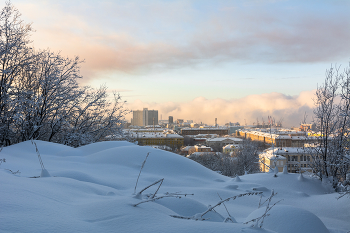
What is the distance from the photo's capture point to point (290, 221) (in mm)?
3223

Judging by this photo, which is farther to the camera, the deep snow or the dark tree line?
the dark tree line

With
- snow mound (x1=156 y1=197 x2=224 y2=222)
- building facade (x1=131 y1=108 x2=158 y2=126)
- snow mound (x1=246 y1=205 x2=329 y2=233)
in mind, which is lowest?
snow mound (x1=246 y1=205 x2=329 y2=233)

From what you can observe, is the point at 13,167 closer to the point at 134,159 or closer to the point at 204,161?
the point at 134,159

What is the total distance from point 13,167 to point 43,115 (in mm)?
9566

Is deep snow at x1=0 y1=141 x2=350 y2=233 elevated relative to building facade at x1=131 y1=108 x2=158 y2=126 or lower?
lower

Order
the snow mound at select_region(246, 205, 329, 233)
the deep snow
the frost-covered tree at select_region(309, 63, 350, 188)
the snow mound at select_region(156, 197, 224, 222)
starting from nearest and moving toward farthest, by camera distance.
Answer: the deep snow, the snow mound at select_region(246, 205, 329, 233), the snow mound at select_region(156, 197, 224, 222), the frost-covered tree at select_region(309, 63, 350, 188)

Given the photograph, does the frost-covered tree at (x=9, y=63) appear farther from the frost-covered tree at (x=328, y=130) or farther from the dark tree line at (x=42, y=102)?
the frost-covered tree at (x=328, y=130)

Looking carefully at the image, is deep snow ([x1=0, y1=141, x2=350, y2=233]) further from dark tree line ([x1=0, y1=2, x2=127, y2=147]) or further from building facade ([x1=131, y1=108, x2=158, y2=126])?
building facade ([x1=131, y1=108, x2=158, y2=126])

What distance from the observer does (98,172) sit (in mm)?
6156

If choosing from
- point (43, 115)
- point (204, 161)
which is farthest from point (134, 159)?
point (204, 161)

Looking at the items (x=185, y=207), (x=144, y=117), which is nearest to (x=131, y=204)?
(x=185, y=207)

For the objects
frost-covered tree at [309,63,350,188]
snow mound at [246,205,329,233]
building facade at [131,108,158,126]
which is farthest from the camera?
building facade at [131,108,158,126]

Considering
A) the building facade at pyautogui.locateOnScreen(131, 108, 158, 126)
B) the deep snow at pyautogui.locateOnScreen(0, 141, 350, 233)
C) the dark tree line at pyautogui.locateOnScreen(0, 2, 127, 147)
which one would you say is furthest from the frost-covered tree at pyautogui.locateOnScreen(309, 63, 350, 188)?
the building facade at pyautogui.locateOnScreen(131, 108, 158, 126)

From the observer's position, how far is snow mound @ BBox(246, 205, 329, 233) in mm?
3150
